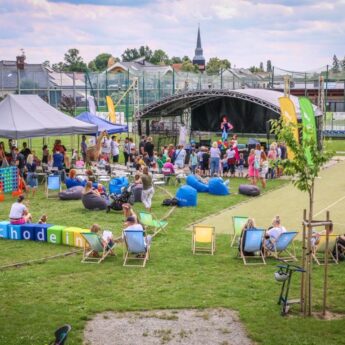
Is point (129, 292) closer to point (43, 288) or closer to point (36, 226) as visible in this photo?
point (43, 288)

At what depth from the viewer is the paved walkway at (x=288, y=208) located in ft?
56.5

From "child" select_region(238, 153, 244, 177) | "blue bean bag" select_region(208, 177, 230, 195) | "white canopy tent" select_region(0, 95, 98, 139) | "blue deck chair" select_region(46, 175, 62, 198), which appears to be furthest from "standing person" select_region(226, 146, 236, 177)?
"blue deck chair" select_region(46, 175, 62, 198)

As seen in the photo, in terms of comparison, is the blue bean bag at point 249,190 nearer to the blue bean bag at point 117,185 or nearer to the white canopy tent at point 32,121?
the blue bean bag at point 117,185

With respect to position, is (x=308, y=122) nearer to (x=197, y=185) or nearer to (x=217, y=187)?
(x=217, y=187)

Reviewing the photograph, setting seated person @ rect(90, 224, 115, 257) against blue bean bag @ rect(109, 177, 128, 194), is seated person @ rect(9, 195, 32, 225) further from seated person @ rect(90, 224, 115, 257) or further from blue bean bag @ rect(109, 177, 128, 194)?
blue bean bag @ rect(109, 177, 128, 194)

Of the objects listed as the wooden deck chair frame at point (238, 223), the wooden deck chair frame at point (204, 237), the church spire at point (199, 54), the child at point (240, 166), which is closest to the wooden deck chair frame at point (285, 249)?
the wooden deck chair frame at point (204, 237)

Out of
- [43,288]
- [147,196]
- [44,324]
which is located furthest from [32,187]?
[44,324]

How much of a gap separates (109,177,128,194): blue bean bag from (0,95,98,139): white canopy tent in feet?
11.9

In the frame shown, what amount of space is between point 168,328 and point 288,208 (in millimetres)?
10660

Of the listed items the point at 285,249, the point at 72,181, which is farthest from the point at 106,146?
the point at 285,249

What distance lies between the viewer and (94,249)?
13.2 m

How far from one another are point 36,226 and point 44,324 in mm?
5762

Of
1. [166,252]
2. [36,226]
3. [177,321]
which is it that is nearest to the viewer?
[177,321]

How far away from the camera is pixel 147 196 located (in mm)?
18562
